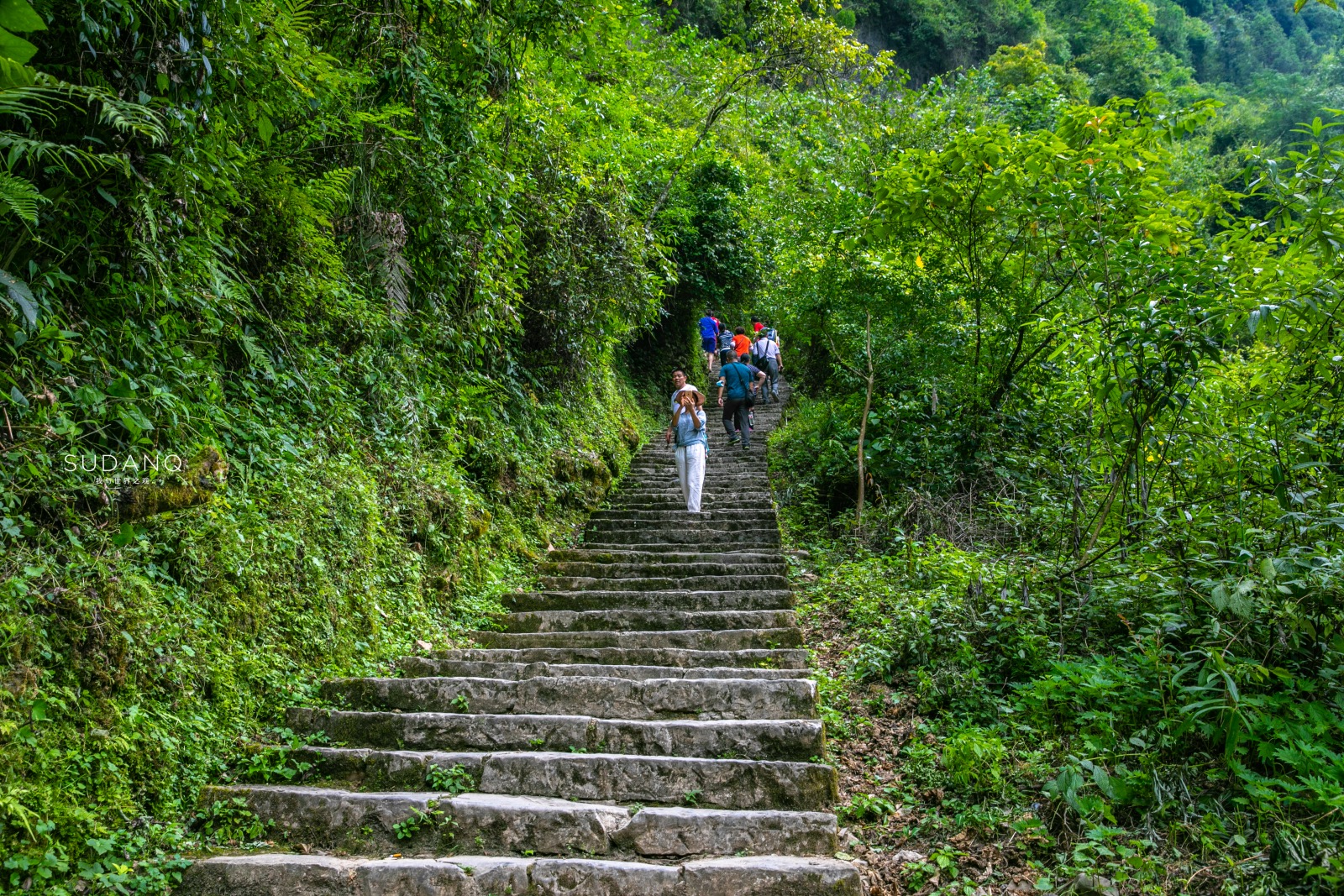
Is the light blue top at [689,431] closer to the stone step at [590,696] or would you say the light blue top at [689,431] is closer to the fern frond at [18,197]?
the stone step at [590,696]

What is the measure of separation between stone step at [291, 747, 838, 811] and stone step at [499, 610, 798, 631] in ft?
6.11

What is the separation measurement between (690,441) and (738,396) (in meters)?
3.43

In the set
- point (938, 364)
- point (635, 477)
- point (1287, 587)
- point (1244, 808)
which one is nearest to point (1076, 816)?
point (1244, 808)

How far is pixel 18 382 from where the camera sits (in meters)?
3.03

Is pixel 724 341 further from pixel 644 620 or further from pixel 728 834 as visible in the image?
pixel 728 834

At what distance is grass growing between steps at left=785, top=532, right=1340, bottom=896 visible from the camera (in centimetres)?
280

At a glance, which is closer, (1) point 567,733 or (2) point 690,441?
(1) point 567,733

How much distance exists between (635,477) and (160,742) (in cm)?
759

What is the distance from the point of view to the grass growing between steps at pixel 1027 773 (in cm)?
280

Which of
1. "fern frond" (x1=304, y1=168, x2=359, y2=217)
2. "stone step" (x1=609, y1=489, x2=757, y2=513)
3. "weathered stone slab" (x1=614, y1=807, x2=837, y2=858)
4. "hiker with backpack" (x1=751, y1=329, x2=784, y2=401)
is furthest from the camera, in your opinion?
"hiker with backpack" (x1=751, y1=329, x2=784, y2=401)

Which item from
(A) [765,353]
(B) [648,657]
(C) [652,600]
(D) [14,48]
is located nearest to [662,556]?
(C) [652,600]

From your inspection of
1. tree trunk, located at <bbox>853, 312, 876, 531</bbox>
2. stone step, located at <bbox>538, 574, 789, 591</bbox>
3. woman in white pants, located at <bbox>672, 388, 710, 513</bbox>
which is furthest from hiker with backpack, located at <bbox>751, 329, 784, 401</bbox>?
stone step, located at <bbox>538, 574, 789, 591</bbox>

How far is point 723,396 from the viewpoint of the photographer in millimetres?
11328

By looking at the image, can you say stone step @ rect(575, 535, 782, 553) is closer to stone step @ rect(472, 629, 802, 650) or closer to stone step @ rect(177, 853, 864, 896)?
stone step @ rect(472, 629, 802, 650)
